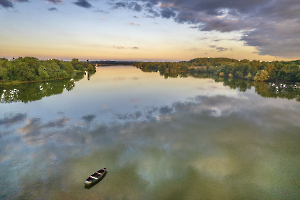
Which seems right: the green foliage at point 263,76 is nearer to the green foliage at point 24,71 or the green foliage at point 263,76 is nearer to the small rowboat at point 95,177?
the small rowboat at point 95,177

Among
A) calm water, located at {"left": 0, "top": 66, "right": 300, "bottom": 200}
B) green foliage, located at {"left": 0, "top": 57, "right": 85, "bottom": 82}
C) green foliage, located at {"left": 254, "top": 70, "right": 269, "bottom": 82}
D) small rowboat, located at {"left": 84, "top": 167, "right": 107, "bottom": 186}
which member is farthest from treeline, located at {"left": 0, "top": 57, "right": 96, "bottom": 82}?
green foliage, located at {"left": 254, "top": 70, "right": 269, "bottom": 82}

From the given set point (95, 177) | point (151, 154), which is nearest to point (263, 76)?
point (151, 154)

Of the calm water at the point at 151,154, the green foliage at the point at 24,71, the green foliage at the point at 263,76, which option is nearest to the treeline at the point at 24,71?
the green foliage at the point at 24,71

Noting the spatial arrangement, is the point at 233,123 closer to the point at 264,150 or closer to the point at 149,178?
the point at 264,150

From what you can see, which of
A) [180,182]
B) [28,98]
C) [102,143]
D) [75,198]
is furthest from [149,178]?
[28,98]

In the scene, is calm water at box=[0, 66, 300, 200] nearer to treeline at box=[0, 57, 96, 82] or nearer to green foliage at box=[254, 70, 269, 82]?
treeline at box=[0, 57, 96, 82]
